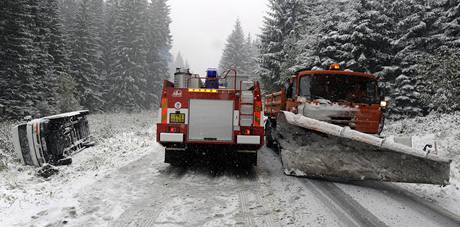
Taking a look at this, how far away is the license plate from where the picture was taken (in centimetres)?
784

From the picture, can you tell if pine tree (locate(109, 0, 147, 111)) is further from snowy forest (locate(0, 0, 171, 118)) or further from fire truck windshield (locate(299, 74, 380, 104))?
fire truck windshield (locate(299, 74, 380, 104))

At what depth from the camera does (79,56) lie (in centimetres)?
3494

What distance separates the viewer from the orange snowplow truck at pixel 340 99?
864cm

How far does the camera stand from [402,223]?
4.91 m

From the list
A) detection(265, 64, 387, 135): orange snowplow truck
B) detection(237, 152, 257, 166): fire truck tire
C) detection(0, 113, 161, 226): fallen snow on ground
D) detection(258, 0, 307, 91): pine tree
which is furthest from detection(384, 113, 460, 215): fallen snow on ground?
detection(258, 0, 307, 91): pine tree

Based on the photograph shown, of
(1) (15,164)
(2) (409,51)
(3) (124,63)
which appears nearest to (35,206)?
(1) (15,164)

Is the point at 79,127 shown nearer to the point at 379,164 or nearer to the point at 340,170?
the point at 340,170

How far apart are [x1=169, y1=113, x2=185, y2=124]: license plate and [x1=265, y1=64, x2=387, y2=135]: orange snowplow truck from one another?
304 centimetres

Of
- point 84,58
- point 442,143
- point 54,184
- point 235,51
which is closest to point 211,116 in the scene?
point 54,184

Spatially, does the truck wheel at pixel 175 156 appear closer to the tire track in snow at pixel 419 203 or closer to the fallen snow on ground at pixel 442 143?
the tire track in snow at pixel 419 203

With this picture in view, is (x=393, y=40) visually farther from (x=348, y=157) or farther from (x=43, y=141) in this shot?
(x=43, y=141)

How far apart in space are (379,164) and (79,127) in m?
8.73

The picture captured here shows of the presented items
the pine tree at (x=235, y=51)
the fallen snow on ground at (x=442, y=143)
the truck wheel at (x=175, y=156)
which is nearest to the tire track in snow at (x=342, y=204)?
the fallen snow on ground at (x=442, y=143)

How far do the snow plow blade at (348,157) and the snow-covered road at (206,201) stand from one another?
29 centimetres
